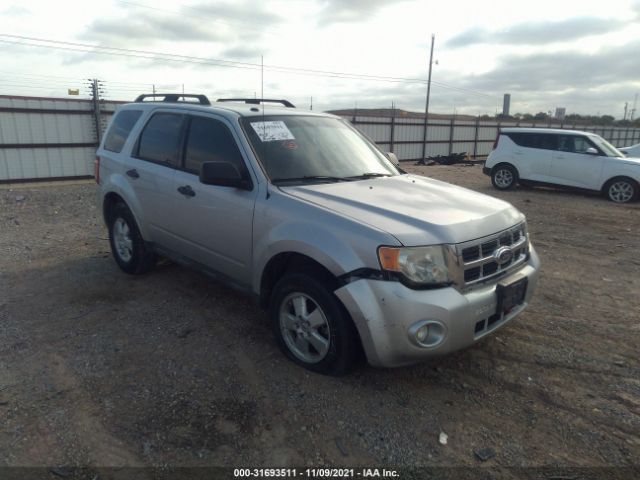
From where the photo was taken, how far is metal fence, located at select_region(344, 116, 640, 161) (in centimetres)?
2130

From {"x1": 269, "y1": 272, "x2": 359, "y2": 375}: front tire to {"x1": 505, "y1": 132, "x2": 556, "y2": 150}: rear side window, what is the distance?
10867 mm

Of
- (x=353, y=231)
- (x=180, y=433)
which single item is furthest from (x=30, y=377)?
(x=353, y=231)

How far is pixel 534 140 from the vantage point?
1216cm

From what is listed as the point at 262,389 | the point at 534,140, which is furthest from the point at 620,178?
the point at 262,389

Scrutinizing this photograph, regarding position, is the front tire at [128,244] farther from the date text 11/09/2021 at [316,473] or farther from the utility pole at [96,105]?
the utility pole at [96,105]

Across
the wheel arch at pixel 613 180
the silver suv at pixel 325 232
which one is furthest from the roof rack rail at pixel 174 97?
the wheel arch at pixel 613 180

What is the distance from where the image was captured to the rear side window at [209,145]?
12.2ft

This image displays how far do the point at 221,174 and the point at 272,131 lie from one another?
677 mm

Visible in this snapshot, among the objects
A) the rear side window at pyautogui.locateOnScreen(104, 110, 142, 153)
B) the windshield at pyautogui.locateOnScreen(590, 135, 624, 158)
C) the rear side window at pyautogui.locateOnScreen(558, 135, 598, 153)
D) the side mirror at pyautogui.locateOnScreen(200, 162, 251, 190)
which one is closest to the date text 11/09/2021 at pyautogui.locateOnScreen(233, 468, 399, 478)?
the side mirror at pyautogui.locateOnScreen(200, 162, 251, 190)

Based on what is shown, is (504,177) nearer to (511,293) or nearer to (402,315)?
(511,293)

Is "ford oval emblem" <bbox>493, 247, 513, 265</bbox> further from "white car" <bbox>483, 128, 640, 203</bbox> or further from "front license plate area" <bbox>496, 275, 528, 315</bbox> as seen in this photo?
"white car" <bbox>483, 128, 640, 203</bbox>

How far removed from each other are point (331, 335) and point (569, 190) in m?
11.0

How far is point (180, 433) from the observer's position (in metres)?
2.63

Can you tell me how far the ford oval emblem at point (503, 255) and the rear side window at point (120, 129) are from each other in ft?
12.6
